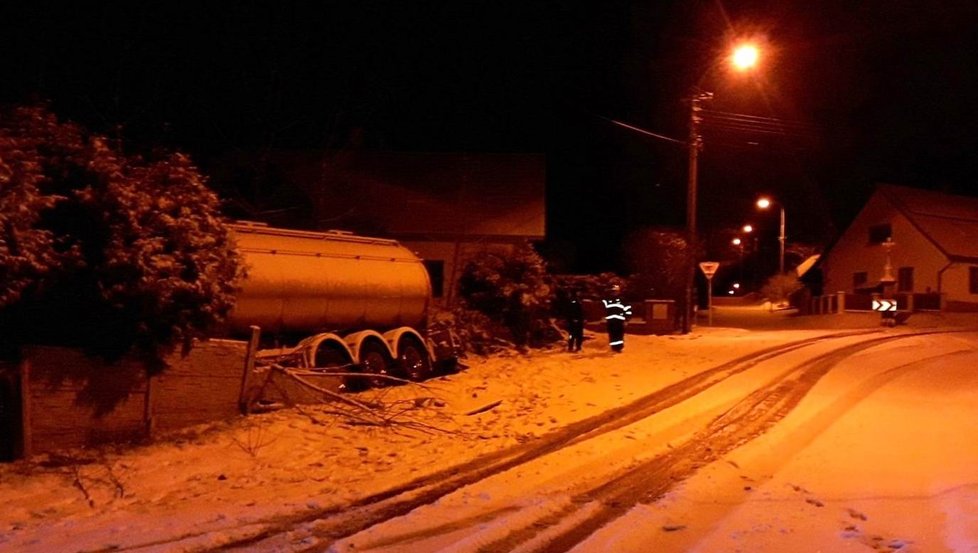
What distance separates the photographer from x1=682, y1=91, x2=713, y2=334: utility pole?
27.5 m

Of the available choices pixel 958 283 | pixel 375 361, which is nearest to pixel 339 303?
pixel 375 361

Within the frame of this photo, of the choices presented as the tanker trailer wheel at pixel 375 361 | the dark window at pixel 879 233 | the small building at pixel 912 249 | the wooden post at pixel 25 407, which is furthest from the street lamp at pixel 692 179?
the dark window at pixel 879 233

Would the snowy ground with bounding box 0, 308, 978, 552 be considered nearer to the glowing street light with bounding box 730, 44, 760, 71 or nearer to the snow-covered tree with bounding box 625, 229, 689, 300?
the glowing street light with bounding box 730, 44, 760, 71

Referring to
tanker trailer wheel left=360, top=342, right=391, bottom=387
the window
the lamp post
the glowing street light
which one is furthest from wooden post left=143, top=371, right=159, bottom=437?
the lamp post

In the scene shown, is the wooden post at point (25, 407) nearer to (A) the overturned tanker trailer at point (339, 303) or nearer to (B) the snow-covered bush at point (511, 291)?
(A) the overturned tanker trailer at point (339, 303)

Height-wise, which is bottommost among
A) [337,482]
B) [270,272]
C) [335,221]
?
[337,482]

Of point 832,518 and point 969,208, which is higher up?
point 969,208

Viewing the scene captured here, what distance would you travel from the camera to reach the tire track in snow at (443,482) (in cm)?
763

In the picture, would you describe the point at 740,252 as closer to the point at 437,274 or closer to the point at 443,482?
the point at 437,274

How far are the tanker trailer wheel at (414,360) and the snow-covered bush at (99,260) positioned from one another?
243 inches

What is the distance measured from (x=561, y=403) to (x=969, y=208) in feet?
159

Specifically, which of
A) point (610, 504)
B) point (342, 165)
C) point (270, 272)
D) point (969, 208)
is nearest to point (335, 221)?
point (342, 165)

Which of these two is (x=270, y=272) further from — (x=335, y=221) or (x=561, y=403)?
(x=335, y=221)

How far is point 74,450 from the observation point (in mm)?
10078
